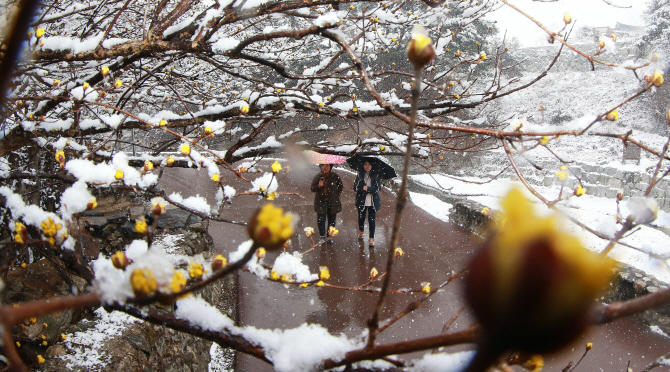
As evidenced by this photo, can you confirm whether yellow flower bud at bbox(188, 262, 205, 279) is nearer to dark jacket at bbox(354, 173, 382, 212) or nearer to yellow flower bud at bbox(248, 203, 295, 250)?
yellow flower bud at bbox(248, 203, 295, 250)

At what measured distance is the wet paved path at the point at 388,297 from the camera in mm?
3664

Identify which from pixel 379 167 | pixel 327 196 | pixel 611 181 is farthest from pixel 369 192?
pixel 611 181

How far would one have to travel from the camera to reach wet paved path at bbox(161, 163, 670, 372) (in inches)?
144

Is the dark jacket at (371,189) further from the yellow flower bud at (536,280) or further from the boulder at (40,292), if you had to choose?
the yellow flower bud at (536,280)

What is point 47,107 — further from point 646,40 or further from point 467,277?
point 646,40

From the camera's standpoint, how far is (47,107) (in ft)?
7.72

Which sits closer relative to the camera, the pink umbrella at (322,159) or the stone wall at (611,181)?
the pink umbrella at (322,159)

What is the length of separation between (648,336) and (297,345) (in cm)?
484

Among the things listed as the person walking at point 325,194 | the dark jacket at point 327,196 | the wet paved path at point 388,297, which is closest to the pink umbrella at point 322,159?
the person walking at point 325,194

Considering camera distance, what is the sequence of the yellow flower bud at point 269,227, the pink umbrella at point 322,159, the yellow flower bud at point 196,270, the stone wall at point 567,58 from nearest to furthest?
the yellow flower bud at point 269,227
the yellow flower bud at point 196,270
the pink umbrella at point 322,159
the stone wall at point 567,58

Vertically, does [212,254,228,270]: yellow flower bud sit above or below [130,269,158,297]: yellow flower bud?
above

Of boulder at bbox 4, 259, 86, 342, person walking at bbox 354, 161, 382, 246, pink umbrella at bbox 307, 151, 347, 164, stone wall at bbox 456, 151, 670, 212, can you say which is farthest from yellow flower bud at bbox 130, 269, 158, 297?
stone wall at bbox 456, 151, 670, 212

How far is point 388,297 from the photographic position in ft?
15.0

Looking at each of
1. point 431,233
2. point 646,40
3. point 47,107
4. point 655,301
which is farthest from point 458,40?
point 655,301
